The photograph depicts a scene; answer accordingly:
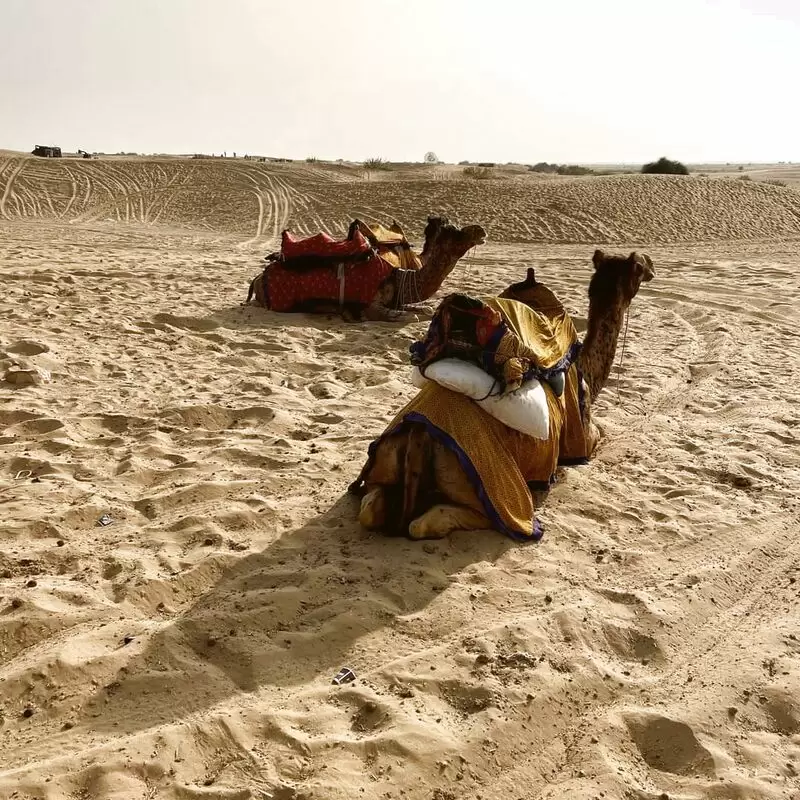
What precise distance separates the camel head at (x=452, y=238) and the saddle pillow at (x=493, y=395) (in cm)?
513

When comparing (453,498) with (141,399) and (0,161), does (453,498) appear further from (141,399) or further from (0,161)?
(0,161)

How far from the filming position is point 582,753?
290cm

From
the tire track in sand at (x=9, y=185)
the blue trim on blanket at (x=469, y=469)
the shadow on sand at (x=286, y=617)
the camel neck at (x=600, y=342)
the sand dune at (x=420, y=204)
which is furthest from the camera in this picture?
the tire track in sand at (x=9, y=185)

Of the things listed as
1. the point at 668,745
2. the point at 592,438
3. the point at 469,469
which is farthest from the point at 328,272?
the point at 668,745

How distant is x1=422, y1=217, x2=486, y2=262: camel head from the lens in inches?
359

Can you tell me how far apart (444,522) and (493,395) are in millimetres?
714

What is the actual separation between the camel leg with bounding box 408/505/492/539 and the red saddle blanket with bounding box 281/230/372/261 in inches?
216

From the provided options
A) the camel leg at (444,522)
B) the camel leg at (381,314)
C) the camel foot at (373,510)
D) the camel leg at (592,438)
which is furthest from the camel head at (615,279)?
the camel leg at (381,314)

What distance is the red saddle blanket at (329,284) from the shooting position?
9188 millimetres

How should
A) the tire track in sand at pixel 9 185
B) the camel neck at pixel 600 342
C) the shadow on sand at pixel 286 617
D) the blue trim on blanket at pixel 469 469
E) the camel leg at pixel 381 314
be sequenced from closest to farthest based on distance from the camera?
the shadow on sand at pixel 286 617, the blue trim on blanket at pixel 469 469, the camel neck at pixel 600 342, the camel leg at pixel 381 314, the tire track in sand at pixel 9 185

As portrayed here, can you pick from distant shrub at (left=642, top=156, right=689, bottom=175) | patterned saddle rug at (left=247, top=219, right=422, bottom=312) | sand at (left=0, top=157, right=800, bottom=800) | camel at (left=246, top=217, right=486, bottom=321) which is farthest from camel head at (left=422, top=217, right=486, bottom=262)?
distant shrub at (left=642, top=156, right=689, bottom=175)

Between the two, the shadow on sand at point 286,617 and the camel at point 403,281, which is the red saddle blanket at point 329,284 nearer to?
the camel at point 403,281

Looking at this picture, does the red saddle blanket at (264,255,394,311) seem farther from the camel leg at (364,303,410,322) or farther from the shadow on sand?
the shadow on sand

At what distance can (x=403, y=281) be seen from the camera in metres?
9.38
